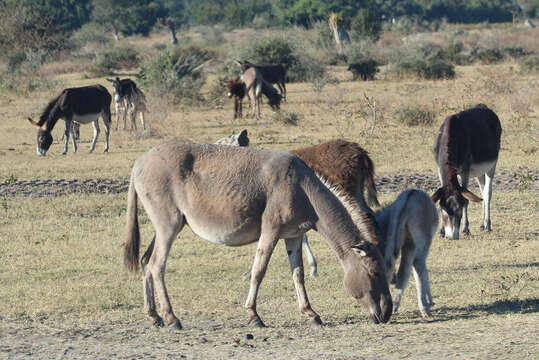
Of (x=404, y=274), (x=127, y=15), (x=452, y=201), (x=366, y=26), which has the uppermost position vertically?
(x=127, y=15)

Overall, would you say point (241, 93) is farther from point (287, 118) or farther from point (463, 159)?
point (463, 159)

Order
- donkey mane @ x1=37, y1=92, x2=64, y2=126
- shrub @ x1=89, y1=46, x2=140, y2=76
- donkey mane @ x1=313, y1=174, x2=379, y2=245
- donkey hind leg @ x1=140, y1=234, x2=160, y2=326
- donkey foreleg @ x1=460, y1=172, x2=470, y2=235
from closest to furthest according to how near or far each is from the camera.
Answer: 1. donkey mane @ x1=313, y1=174, x2=379, y2=245
2. donkey hind leg @ x1=140, y1=234, x2=160, y2=326
3. donkey foreleg @ x1=460, y1=172, x2=470, y2=235
4. donkey mane @ x1=37, y1=92, x2=64, y2=126
5. shrub @ x1=89, y1=46, x2=140, y2=76

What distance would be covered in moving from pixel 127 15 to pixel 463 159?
2797 inches

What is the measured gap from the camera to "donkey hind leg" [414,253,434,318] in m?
7.52

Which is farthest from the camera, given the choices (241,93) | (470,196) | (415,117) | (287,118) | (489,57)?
(489,57)

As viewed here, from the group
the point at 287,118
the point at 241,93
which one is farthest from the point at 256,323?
the point at 241,93

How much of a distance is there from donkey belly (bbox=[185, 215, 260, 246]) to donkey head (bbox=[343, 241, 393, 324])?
0.85 m

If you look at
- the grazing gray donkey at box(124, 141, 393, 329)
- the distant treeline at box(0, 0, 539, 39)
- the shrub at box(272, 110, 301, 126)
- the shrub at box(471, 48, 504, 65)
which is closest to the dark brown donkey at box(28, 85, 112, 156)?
the shrub at box(272, 110, 301, 126)

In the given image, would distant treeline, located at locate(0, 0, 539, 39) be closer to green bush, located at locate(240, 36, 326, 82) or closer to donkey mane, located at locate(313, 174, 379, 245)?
green bush, located at locate(240, 36, 326, 82)

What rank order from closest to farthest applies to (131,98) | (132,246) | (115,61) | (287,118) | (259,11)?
(132,246) → (131,98) → (287,118) → (115,61) → (259,11)

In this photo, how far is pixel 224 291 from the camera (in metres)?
8.67

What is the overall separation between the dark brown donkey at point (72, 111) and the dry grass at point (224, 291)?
2.57 feet

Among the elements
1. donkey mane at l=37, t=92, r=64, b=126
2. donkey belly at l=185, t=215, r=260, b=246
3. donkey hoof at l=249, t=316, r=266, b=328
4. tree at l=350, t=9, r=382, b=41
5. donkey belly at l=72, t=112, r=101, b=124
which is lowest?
donkey hoof at l=249, t=316, r=266, b=328

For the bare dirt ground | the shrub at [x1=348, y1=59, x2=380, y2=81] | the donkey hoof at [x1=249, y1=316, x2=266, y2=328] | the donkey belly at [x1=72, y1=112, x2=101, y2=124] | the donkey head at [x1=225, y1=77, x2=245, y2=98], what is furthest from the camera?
the shrub at [x1=348, y1=59, x2=380, y2=81]
